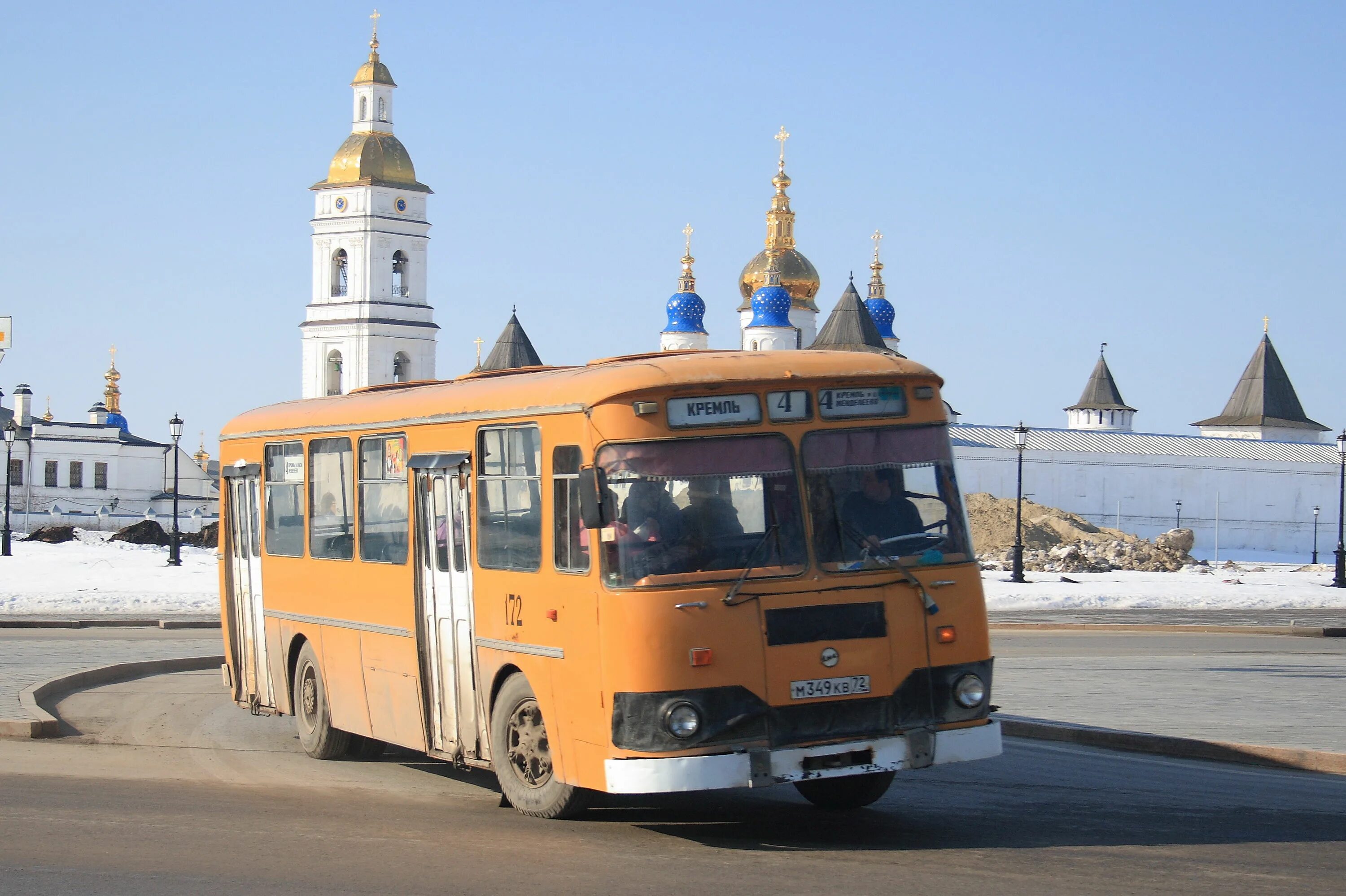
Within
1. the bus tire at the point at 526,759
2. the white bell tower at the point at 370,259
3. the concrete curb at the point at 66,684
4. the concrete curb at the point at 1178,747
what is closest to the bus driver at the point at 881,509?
the bus tire at the point at 526,759

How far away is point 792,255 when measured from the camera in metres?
91.4

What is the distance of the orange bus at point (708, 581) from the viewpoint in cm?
823

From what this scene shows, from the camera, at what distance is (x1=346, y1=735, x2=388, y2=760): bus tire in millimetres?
12031

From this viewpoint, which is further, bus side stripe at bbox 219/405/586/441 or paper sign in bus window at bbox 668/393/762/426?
bus side stripe at bbox 219/405/586/441

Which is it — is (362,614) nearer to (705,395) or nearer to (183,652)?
(705,395)

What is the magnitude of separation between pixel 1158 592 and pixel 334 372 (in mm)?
58651

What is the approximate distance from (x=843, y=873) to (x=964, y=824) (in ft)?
4.67

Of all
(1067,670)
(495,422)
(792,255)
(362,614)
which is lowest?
(1067,670)

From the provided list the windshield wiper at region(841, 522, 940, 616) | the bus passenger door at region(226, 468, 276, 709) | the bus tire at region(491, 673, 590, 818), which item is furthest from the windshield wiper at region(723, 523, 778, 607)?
the bus passenger door at region(226, 468, 276, 709)

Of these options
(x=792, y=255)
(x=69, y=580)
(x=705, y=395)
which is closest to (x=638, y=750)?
(x=705, y=395)

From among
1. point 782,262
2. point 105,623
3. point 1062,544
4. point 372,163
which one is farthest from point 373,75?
point 105,623

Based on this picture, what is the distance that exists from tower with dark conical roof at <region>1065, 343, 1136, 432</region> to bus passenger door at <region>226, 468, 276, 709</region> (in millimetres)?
93786

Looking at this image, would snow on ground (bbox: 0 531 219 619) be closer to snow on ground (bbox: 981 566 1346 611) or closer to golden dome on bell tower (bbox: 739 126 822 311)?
snow on ground (bbox: 981 566 1346 611)

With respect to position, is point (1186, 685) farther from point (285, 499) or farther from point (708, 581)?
point (708, 581)
